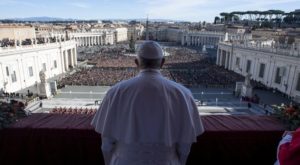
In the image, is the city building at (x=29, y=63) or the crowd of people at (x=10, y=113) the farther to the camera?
the city building at (x=29, y=63)

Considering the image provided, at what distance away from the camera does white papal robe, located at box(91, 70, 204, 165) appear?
2051 millimetres

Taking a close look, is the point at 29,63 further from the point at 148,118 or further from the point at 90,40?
the point at 90,40

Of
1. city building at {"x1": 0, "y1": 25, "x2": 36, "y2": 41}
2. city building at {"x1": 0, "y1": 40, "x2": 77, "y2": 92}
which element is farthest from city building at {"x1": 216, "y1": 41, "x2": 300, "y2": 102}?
city building at {"x1": 0, "y1": 25, "x2": 36, "y2": 41}

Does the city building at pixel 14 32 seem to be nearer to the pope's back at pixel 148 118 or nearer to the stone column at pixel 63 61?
the stone column at pixel 63 61

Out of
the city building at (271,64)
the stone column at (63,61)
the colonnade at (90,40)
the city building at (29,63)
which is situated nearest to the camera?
the city building at (271,64)

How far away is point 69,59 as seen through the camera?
47.0 metres

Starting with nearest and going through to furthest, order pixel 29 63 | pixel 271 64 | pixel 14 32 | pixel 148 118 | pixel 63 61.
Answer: pixel 148 118, pixel 271 64, pixel 29 63, pixel 63 61, pixel 14 32

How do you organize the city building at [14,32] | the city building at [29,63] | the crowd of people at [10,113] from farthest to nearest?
the city building at [14,32], the city building at [29,63], the crowd of people at [10,113]

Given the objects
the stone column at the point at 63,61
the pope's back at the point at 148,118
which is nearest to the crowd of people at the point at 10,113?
the pope's back at the point at 148,118

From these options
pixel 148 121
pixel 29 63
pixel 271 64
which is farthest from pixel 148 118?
pixel 29 63

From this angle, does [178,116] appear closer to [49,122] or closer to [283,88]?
[49,122]

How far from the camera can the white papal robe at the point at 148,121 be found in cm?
205

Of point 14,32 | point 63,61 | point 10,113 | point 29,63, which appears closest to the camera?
point 10,113

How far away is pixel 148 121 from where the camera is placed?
2051 millimetres
